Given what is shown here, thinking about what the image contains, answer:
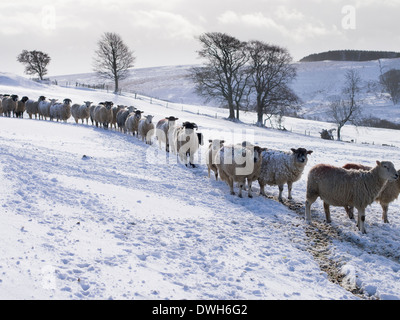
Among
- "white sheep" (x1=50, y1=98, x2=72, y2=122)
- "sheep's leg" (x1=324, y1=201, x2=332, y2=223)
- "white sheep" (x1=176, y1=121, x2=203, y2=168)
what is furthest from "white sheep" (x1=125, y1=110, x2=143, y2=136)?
"sheep's leg" (x1=324, y1=201, x2=332, y2=223)

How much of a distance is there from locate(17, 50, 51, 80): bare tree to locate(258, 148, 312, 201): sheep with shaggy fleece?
59774 mm

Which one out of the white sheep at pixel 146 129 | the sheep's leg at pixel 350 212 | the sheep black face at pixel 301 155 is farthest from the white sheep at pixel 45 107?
the sheep's leg at pixel 350 212

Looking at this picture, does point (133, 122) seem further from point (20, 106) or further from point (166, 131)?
point (20, 106)

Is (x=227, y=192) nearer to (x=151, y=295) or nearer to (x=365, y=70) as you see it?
(x=151, y=295)

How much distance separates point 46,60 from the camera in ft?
197

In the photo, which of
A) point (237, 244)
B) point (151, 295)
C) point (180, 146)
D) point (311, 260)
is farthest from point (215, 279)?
point (180, 146)

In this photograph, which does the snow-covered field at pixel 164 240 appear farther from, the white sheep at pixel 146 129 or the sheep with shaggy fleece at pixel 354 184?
the white sheep at pixel 146 129

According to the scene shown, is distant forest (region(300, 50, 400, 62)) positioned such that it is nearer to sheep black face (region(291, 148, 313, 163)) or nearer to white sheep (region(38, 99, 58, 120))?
white sheep (region(38, 99, 58, 120))

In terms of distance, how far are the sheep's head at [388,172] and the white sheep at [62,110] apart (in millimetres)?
20566

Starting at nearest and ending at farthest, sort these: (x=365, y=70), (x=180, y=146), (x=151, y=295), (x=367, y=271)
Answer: (x=151, y=295) < (x=367, y=271) < (x=180, y=146) < (x=365, y=70)

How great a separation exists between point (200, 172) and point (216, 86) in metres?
28.3

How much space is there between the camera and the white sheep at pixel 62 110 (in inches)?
912

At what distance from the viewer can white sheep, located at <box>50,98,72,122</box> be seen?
23156 mm

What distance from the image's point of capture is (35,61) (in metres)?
59.2
